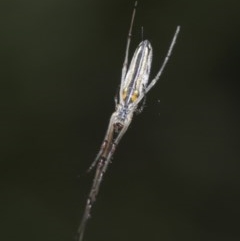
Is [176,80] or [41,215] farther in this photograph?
[41,215]

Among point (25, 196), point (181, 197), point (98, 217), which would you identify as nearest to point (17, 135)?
point (25, 196)

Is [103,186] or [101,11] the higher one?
[101,11]

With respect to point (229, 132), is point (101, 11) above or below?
above

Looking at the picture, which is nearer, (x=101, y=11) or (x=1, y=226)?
(x=101, y=11)

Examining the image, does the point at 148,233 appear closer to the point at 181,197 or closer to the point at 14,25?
the point at 181,197

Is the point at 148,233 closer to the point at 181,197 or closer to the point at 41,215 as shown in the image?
the point at 181,197

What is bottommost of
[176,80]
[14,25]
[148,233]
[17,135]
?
[148,233]

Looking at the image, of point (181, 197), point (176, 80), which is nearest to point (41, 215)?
point (181, 197)

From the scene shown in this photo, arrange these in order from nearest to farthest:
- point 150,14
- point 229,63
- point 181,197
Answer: point 150,14, point 229,63, point 181,197

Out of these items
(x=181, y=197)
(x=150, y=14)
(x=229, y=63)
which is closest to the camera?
(x=150, y=14)
